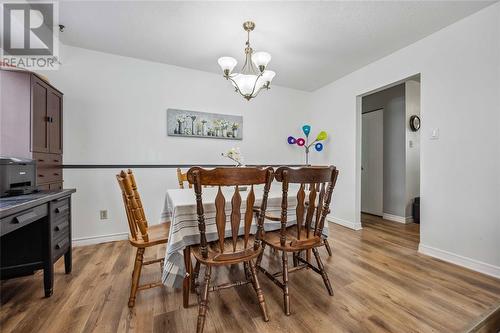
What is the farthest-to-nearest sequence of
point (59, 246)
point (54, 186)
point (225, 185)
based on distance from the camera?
point (54, 186) → point (59, 246) → point (225, 185)

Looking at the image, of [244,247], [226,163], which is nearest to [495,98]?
[244,247]

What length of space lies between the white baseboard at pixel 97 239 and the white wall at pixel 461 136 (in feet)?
11.8

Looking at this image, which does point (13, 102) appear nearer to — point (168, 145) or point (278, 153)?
point (168, 145)

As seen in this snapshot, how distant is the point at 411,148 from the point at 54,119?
4983 mm

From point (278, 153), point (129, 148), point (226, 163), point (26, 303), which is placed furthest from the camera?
point (278, 153)

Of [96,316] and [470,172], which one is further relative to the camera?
[470,172]

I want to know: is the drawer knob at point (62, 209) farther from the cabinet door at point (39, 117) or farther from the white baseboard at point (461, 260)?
the white baseboard at point (461, 260)

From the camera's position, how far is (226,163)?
3.44m

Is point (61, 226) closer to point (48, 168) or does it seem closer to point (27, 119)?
point (48, 168)

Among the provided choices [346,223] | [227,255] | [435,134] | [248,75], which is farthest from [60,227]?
[435,134]

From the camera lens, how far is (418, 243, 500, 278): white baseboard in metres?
1.87

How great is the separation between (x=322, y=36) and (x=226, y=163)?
6.95 feet

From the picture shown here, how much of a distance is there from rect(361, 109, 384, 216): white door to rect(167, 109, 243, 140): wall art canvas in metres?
2.54

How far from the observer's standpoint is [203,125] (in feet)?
10.7
